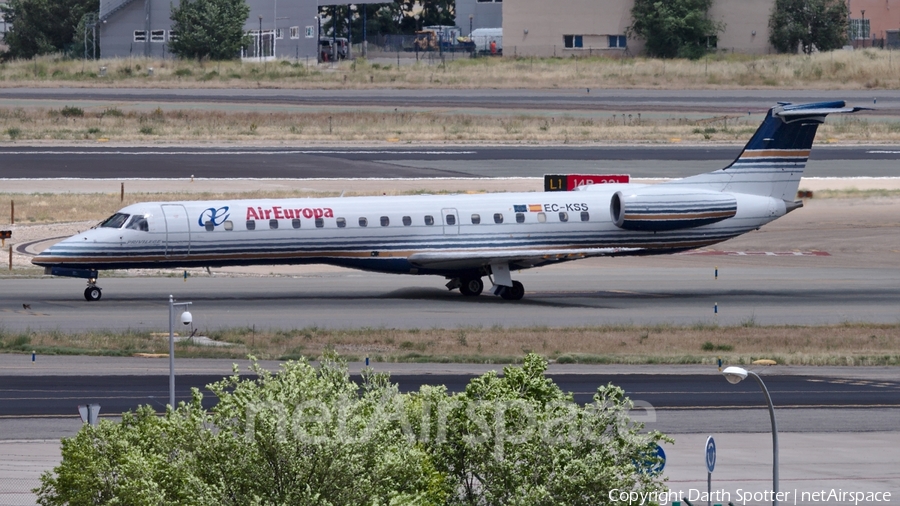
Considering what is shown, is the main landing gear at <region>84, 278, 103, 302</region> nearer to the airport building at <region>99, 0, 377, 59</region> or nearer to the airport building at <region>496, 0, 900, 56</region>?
the airport building at <region>99, 0, 377, 59</region>

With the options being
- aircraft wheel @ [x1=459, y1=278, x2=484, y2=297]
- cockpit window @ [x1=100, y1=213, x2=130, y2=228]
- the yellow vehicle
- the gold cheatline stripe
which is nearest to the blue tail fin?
the gold cheatline stripe

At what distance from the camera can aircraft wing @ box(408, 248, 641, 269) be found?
3991 centimetres

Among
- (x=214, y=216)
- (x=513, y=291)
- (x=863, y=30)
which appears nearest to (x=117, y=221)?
(x=214, y=216)

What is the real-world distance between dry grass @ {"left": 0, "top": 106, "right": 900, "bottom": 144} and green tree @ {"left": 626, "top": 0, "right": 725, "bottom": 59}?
27.1 m

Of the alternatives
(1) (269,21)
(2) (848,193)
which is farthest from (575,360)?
(1) (269,21)

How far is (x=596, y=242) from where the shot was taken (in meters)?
41.1

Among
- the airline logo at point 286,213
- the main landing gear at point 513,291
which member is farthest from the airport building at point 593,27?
the airline logo at point 286,213

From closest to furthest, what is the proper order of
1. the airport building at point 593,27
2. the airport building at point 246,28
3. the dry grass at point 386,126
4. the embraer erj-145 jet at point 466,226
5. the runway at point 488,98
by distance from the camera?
1. the embraer erj-145 jet at point 466,226
2. the dry grass at point 386,126
3. the runway at point 488,98
4. the airport building at point 246,28
5. the airport building at point 593,27

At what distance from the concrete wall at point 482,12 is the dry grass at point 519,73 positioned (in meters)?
38.6

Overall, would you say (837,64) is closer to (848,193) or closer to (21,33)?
(848,193)

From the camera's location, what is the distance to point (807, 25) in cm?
11688

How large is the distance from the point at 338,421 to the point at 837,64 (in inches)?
3949

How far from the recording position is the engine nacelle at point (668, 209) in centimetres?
4059

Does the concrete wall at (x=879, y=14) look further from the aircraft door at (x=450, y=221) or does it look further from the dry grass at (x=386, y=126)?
the aircraft door at (x=450, y=221)
